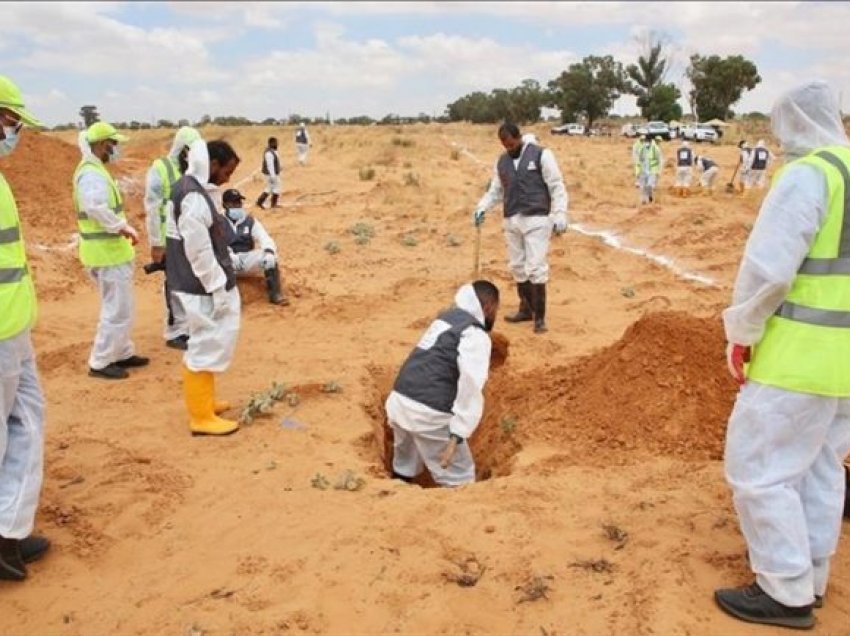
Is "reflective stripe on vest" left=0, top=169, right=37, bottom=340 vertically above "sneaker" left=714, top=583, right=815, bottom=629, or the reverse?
"reflective stripe on vest" left=0, top=169, right=37, bottom=340

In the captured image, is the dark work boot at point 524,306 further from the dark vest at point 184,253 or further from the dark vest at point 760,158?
the dark vest at point 760,158

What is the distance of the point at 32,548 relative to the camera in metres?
3.87

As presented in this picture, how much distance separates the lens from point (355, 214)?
16641 millimetres

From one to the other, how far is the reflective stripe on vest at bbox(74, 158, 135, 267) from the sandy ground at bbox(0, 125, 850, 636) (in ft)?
3.23

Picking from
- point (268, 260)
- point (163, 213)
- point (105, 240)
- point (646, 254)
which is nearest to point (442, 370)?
point (105, 240)

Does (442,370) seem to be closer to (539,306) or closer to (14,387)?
(14,387)

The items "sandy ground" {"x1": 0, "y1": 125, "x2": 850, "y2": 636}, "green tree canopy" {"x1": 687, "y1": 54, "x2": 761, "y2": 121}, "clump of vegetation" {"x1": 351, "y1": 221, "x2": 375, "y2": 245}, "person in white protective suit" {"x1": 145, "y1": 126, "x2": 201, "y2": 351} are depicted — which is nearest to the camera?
"sandy ground" {"x1": 0, "y1": 125, "x2": 850, "y2": 636}

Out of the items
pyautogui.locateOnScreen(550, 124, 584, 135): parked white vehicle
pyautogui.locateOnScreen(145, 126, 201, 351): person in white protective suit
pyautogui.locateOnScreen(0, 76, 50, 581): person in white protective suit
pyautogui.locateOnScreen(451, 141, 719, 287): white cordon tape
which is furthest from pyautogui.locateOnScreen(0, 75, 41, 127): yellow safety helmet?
pyautogui.locateOnScreen(550, 124, 584, 135): parked white vehicle

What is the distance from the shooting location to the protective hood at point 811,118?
9.72ft

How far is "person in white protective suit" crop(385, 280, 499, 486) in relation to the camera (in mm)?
4602

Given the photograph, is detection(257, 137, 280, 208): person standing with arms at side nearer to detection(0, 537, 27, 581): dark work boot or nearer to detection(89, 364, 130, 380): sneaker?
detection(89, 364, 130, 380): sneaker

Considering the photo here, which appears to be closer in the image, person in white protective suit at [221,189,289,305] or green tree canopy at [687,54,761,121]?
person in white protective suit at [221,189,289,305]

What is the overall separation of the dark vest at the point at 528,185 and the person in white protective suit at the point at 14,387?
4.72 m

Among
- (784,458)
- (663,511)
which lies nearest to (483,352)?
(663,511)
